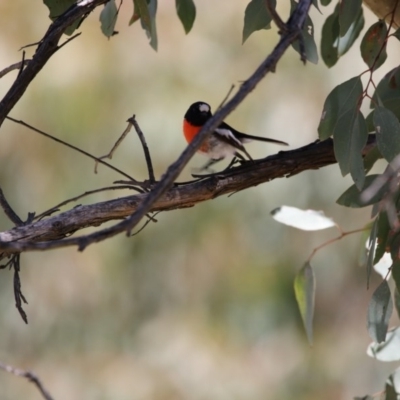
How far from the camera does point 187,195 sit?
1495 millimetres

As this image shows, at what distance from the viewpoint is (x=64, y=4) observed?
1.67 meters

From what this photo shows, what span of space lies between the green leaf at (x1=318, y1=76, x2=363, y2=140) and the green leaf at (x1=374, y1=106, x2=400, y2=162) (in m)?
0.10

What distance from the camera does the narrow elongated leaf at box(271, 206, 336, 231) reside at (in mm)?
1816

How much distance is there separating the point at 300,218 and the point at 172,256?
2.90 m

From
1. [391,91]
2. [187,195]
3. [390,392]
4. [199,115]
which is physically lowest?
[390,392]

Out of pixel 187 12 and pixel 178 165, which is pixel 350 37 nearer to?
pixel 187 12

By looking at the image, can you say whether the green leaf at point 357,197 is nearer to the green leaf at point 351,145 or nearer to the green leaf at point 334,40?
the green leaf at point 351,145

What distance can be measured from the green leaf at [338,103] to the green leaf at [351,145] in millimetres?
53

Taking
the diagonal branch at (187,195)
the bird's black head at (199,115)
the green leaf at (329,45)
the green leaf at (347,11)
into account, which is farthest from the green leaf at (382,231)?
the bird's black head at (199,115)

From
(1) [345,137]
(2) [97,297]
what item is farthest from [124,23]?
(1) [345,137]

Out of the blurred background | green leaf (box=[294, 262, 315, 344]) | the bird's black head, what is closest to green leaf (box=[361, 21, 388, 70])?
green leaf (box=[294, 262, 315, 344])

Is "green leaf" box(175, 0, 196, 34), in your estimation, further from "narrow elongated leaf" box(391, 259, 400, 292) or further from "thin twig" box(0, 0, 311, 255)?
"thin twig" box(0, 0, 311, 255)

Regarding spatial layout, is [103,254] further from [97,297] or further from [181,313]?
[181,313]

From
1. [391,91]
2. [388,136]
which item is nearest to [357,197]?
[388,136]
